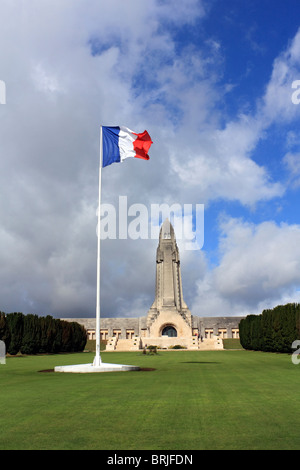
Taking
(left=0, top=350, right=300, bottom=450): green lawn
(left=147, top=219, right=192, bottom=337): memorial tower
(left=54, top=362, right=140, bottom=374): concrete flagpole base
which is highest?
(left=147, top=219, right=192, bottom=337): memorial tower

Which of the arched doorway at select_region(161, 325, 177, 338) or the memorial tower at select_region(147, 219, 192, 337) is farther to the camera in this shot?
the arched doorway at select_region(161, 325, 177, 338)

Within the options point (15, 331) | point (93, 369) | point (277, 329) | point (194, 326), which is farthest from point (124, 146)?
point (194, 326)

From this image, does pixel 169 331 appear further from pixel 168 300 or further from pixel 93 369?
pixel 93 369

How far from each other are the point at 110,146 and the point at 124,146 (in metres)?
0.70

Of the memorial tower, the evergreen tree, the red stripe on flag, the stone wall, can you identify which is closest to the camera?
the red stripe on flag

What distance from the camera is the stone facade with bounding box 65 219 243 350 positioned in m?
65.4

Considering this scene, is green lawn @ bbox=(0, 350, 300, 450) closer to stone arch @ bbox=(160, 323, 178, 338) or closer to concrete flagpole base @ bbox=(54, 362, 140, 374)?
concrete flagpole base @ bbox=(54, 362, 140, 374)

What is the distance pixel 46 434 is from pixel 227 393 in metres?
5.64

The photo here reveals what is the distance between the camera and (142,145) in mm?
19531

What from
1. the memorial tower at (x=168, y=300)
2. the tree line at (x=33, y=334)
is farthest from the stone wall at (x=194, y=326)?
the tree line at (x=33, y=334)

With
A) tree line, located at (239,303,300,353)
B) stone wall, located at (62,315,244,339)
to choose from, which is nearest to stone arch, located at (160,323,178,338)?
stone wall, located at (62,315,244,339)

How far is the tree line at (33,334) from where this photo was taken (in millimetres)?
39303

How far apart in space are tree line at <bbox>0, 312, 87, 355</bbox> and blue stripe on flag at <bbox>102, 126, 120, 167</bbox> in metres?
24.9
